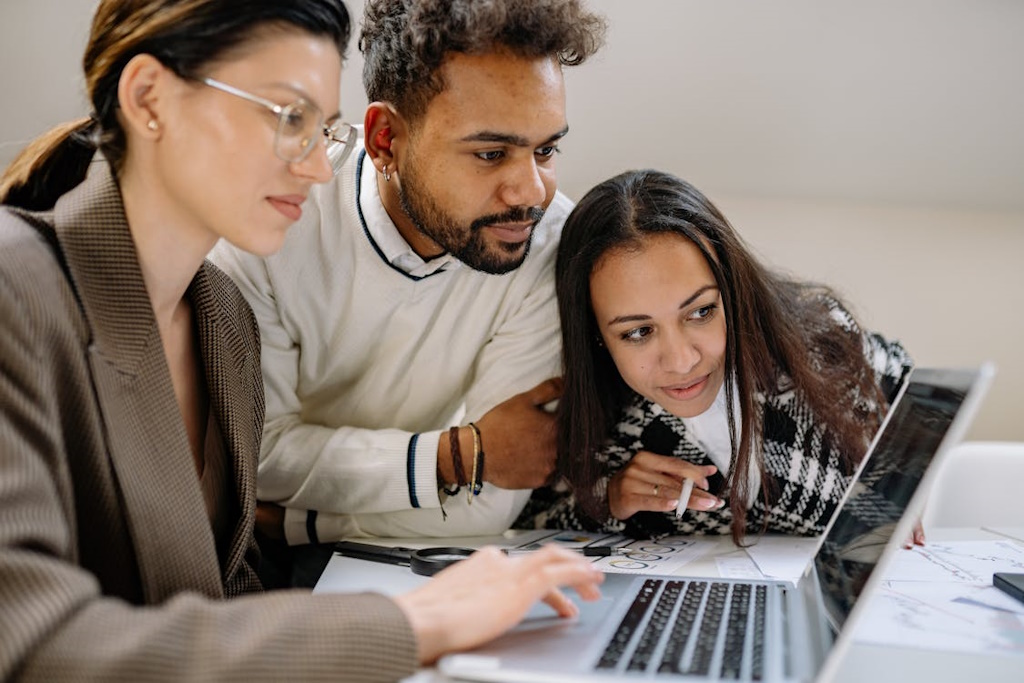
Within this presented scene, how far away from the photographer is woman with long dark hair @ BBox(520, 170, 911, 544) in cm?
150

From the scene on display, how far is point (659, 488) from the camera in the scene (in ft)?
5.03

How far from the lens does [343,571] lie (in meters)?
1.31

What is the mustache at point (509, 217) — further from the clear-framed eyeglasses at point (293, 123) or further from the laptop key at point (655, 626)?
the laptop key at point (655, 626)

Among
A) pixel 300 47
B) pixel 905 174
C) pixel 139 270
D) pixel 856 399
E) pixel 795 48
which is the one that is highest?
pixel 795 48

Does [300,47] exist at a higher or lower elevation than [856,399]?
higher

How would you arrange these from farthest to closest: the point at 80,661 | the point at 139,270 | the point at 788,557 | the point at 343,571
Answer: the point at 788,557
the point at 343,571
the point at 139,270
the point at 80,661

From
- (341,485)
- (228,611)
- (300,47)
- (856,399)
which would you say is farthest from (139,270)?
(856,399)

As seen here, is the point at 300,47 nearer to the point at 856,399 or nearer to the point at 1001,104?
the point at 856,399

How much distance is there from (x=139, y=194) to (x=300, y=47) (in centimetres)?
22

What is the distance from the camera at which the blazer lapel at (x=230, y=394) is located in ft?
3.97

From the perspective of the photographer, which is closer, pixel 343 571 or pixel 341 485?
pixel 343 571

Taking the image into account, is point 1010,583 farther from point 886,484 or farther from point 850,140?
point 850,140

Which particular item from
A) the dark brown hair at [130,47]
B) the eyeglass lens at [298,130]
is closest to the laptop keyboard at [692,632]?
the eyeglass lens at [298,130]

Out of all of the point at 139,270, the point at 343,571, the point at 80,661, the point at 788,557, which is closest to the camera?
the point at 80,661
